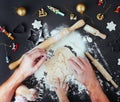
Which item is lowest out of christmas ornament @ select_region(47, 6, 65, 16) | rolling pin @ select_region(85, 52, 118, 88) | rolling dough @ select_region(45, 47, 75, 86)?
rolling pin @ select_region(85, 52, 118, 88)

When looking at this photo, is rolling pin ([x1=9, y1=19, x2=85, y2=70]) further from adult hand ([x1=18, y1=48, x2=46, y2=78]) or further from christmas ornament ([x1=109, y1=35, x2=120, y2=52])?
christmas ornament ([x1=109, y1=35, x2=120, y2=52])

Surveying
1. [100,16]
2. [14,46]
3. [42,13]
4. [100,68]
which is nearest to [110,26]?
[100,16]

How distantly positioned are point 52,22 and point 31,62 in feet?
0.63

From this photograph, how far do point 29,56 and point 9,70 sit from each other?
10 cm

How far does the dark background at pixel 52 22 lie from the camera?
1.25 meters

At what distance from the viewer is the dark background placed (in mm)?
1251

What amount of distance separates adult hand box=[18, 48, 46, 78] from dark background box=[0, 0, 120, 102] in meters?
0.03

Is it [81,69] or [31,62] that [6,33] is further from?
[81,69]

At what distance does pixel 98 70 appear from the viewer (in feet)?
4.11

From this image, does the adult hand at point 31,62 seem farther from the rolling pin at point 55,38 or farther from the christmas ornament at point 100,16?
the christmas ornament at point 100,16

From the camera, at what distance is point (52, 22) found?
1253 millimetres

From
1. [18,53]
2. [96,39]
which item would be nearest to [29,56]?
[18,53]

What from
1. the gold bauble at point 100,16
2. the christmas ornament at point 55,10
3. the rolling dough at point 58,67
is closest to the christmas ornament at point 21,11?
the christmas ornament at point 55,10

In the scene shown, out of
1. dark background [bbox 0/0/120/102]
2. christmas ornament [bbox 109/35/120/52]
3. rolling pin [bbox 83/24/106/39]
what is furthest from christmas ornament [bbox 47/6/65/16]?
christmas ornament [bbox 109/35/120/52]
